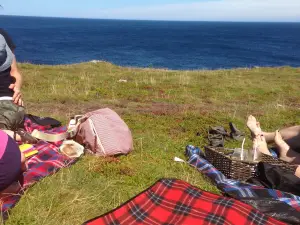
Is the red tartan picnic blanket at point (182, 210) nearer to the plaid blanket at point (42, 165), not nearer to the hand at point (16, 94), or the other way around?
the plaid blanket at point (42, 165)

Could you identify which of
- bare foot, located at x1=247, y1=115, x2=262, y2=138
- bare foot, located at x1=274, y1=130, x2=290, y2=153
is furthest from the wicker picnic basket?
bare foot, located at x1=247, y1=115, x2=262, y2=138

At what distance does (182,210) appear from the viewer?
14.4ft

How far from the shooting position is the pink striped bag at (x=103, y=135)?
658 cm

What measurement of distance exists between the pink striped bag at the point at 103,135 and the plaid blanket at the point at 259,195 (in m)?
1.40

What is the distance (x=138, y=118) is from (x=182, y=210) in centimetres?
568

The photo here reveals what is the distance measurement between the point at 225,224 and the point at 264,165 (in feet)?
6.51

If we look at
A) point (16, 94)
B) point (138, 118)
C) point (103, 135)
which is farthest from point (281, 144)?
point (16, 94)

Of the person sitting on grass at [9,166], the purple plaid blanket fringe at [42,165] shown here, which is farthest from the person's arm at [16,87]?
the person sitting on grass at [9,166]

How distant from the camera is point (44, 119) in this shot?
8.20 meters

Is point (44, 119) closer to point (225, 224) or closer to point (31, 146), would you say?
point (31, 146)

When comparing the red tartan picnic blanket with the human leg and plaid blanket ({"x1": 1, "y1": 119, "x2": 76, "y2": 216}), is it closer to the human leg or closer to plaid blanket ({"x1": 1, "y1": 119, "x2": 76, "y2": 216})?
plaid blanket ({"x1": 1, "y1": 119, "x2": 76, "y2": 216})

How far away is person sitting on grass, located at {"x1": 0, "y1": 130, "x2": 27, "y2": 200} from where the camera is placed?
4.37 metres

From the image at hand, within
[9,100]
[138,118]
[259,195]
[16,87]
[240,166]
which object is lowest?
[138,118]

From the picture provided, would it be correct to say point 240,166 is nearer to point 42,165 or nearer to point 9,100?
point 42,165
